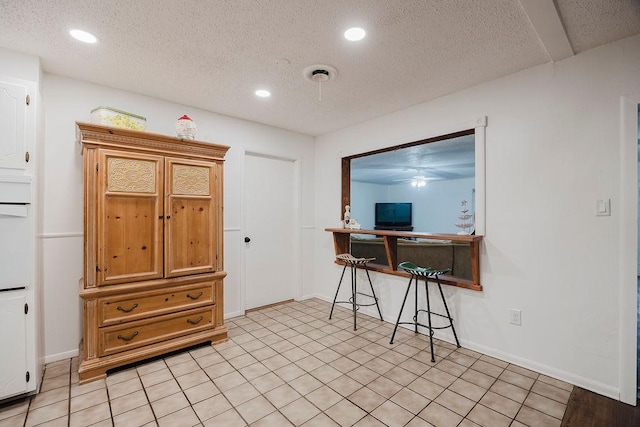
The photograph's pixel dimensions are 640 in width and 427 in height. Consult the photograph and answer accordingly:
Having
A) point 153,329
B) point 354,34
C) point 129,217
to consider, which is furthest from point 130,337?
point 354,34

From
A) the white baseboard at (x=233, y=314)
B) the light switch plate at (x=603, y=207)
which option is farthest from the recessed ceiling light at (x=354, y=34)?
the white baseboard at (x=233, y=314)

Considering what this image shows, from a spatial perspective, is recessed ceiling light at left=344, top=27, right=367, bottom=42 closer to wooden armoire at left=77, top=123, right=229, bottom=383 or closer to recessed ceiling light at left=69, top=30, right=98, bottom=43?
wooden armoire at left=77, top=123, right=229, bottom=383

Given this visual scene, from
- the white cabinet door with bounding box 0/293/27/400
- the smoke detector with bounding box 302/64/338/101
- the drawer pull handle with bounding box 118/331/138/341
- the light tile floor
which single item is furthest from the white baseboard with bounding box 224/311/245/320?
the smoke detector with bounding box 302/64/338/101

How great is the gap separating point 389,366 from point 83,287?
250 centimetres

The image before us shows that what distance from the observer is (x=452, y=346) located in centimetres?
282

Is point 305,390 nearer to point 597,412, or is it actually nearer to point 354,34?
point 597,412

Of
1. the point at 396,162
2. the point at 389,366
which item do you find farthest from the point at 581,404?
the point at 396,162

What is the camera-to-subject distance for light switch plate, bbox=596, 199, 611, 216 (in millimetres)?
2041

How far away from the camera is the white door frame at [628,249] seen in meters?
1.93

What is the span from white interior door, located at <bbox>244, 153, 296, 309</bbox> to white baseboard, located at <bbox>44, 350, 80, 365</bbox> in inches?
67.3

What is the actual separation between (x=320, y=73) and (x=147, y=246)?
6.82 ft

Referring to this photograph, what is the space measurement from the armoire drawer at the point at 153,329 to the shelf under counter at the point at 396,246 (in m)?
1.83

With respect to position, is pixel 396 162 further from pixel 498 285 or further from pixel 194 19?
pixel 194 19

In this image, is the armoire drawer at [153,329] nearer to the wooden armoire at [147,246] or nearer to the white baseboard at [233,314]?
the wooden armoire at [147,246]
